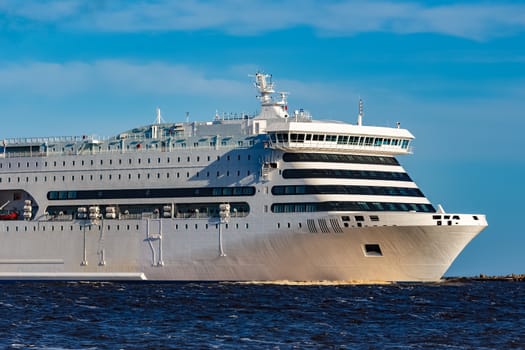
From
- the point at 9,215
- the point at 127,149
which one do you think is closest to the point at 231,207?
the point at 127,149

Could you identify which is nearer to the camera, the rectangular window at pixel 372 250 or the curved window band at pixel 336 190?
the rectangular window at pixel 372 250

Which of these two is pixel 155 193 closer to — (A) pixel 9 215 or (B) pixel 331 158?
(B) pixel 331 158

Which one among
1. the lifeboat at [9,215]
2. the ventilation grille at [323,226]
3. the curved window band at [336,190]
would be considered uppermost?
the curved window band at [336,190]

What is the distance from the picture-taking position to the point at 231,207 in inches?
2117

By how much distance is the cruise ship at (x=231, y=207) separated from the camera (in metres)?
51.0

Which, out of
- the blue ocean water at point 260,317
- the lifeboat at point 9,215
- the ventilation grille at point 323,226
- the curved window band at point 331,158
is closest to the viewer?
the blue ocean water at point 260,317

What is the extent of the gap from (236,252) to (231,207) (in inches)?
94.8

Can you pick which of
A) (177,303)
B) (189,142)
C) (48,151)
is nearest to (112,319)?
(177,303)

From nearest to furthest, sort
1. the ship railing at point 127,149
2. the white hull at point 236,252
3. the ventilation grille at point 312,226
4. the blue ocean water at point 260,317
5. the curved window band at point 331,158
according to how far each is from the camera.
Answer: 1. the blue ocean water at point 260,317
2. the white hull at point 236,252
3. the ventilation grille at point 312,226
4. the curved window band at point 331,158
5. the ship railing at point 127,149

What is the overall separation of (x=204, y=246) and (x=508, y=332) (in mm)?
21668

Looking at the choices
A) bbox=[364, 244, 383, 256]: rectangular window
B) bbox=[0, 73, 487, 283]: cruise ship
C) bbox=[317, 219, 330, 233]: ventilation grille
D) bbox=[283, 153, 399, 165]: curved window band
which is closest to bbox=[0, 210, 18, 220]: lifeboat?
bbox=[0, 73, 487, 283]: cruise ship

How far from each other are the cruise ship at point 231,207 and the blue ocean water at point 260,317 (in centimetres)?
143

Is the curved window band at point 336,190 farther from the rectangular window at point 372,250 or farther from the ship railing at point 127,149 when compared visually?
the ship railing at point 127,149

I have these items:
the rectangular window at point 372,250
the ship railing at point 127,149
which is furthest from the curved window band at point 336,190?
the ship railing at point 127,149
